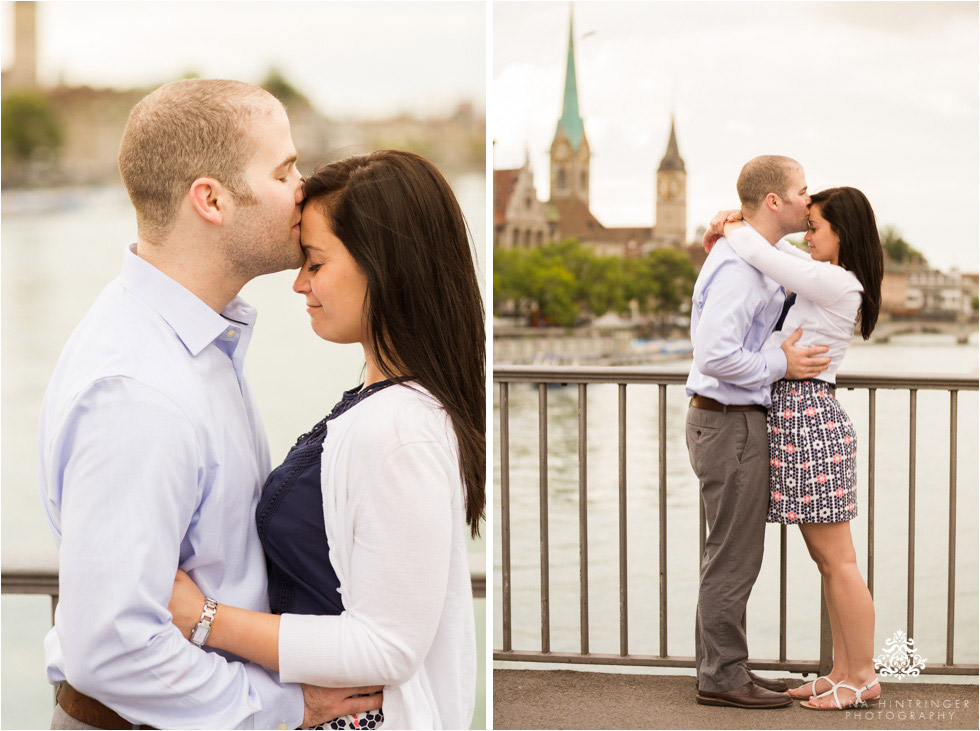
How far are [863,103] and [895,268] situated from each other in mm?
25500

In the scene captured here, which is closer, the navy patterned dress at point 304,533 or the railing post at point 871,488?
the navy patterned dress at point 304,533

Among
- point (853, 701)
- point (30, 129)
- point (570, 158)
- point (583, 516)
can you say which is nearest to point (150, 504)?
point (583, 516)

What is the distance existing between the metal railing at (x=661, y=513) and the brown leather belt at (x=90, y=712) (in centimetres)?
151

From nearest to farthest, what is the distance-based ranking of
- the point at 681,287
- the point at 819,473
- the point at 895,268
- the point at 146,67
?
1. the point at 819,473
2. the point at 146,67
3. the point at 895,268
4. the point at 681,287

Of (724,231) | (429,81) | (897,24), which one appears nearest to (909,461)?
(724,231)

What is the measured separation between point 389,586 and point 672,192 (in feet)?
176

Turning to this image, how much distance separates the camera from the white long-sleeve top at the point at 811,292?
2.37 metres

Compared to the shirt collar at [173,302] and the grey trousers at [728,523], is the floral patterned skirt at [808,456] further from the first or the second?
the shirt collar at [173,302]

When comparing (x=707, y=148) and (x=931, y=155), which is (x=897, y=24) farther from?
(x=707, y=148)

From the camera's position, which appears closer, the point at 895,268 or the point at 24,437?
the point at 24,437

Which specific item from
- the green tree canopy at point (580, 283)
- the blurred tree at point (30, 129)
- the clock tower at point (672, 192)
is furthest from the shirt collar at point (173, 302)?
the green tree canopy at point (580, 283)

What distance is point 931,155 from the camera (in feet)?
137

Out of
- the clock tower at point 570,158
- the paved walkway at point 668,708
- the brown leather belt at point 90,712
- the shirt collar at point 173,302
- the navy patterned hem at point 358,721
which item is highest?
the clock tower at point 570,158

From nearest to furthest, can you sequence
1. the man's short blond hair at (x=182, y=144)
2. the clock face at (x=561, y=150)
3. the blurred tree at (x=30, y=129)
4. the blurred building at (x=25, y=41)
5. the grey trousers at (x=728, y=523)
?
the man's short blond hair at (x=182, y=144) < the grey trousers at (x=728, y=523) < the blurred building at (x=25, y=41) < the blurred tree at (x=30, y=129) < the clock face at (x=561, y=150)
